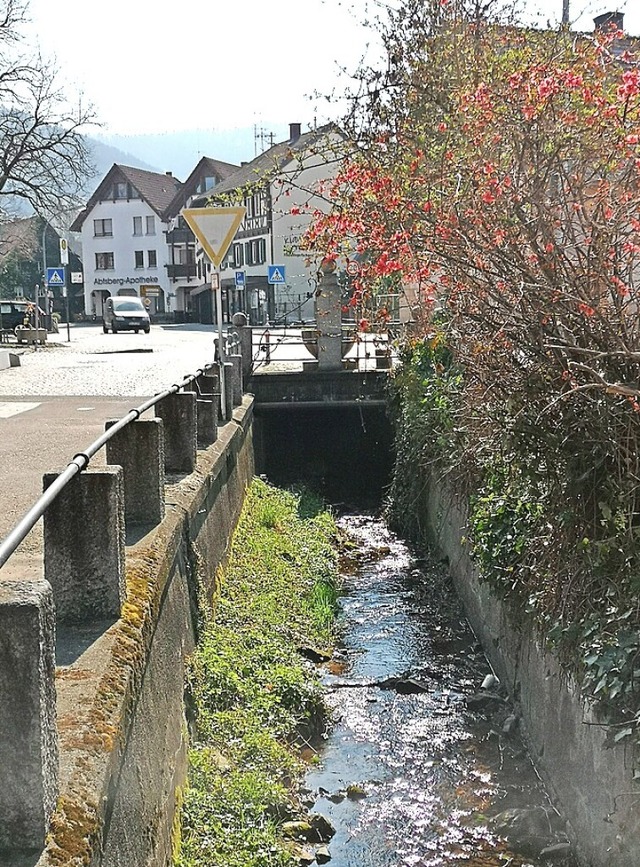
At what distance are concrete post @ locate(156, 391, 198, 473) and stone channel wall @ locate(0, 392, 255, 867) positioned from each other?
707 millimetres

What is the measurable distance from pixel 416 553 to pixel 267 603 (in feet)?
14.2

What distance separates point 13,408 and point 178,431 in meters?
7.41

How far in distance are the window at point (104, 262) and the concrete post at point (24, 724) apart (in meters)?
89.4

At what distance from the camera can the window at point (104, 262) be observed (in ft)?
295

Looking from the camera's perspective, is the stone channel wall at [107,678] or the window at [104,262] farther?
the window at [104,262]

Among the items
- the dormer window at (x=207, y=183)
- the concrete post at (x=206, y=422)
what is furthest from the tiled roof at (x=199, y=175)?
the concrete post at (x=206, y=422)

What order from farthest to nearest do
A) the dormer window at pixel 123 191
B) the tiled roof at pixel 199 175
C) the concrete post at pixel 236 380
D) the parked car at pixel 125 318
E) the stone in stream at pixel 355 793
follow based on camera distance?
1. the dormer window at pixel 123 191
2. the tiled roof at pixel 199 175
3. the parked car at pixel 125 318
4. the concrete post at pixel 236 380
5. the stone in stream at pixel 355 793

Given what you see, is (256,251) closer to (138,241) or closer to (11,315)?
(138,241)

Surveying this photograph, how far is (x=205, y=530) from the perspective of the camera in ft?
29.3

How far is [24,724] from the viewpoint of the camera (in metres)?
3.08

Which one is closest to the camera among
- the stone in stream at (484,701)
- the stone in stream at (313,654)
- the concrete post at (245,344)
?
the stone in stream at (484,701)

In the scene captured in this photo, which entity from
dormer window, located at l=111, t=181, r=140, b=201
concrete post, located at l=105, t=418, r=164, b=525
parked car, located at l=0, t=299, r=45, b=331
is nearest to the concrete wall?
concrete post, located at l=105, t=418, r=164, b=525

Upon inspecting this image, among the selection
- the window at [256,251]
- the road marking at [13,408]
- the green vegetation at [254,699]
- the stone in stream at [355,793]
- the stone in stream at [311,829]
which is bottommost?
the stone in stream at [355,793]

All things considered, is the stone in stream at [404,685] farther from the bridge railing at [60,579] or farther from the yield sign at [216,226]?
the yield sign at [216,226]
